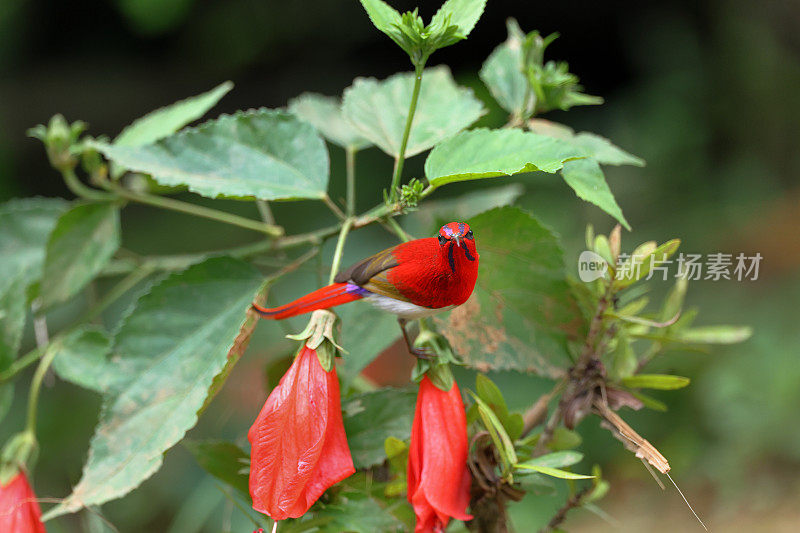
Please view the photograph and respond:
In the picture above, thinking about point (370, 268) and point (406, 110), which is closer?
point (370, 268)

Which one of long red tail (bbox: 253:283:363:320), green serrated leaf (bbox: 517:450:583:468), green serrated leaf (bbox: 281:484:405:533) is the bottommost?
green serrated leaf (bbox: 281:484:405:533)

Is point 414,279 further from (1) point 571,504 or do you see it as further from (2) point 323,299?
(1) point 571,504

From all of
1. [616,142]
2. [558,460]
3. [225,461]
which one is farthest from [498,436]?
[616,142]

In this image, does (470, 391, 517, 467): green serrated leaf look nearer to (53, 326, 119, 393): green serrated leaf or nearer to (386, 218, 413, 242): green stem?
(386, 218, 413, 242): green stem

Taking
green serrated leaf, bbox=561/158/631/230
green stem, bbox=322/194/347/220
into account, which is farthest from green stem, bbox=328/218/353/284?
green serrated leaf, bbox=561/158/631/230

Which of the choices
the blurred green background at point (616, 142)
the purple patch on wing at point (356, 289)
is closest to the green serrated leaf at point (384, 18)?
the purple patch on wing at point (356, 289)

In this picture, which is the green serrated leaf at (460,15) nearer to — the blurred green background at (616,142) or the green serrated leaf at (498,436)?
the green serrated leaf at (498,436)
